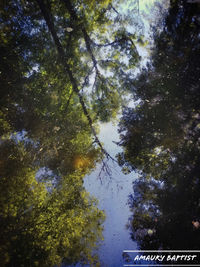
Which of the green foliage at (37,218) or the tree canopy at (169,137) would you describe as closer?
the green foliage at (37,218)

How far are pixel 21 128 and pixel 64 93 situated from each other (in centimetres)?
607

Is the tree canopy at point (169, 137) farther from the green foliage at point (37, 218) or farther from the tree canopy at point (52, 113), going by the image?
the green foliage at point (37, 218)

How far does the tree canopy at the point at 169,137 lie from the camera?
959 centimetres

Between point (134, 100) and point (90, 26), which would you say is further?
point (134, 100)

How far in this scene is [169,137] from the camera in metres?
10.6

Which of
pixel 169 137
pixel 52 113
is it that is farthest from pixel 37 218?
pixel 169 137

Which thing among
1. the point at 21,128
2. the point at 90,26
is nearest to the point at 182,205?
the point at 90,26

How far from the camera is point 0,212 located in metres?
8.14

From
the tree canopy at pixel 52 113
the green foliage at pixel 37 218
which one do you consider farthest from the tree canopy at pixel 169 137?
the green foliage at pixel 37 218

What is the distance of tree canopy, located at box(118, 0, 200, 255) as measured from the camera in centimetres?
959

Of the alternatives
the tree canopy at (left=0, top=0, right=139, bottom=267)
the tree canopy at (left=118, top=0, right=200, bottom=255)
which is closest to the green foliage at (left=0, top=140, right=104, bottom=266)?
the tree canopy at (left=0, top=0, right=139, bottom=267)

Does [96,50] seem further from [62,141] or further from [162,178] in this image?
[162,178]

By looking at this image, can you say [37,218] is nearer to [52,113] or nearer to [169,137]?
[52,113]

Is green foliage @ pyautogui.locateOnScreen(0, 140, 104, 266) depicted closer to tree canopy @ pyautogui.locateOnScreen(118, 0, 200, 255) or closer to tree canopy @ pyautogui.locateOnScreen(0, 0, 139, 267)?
tree canopy @ pyautogui.locateOnScreen(0, 0, 139, 267)
